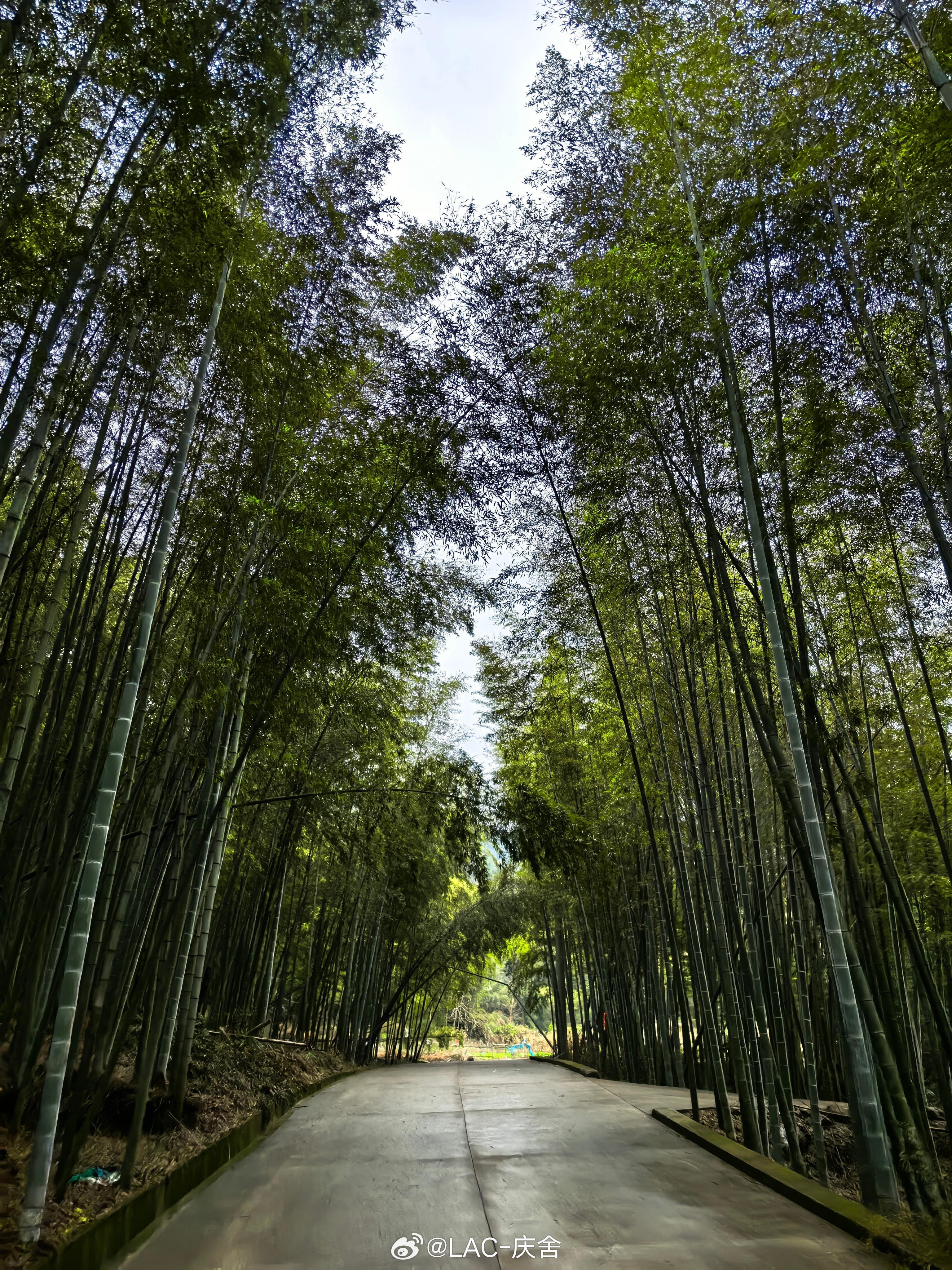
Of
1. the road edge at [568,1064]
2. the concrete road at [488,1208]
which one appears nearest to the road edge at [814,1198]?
the concrete road at [488,1208]

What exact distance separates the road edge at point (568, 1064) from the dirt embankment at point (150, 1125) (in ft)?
10.5

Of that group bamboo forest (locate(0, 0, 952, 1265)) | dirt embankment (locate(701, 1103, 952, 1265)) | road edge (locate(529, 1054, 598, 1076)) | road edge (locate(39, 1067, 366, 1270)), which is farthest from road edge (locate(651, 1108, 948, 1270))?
road edge (locate(529, 1054, 598, 1076))

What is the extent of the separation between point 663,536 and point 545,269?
168 centimetres

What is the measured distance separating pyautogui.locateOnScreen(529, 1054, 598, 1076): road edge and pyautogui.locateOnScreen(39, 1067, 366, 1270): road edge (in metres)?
4.46

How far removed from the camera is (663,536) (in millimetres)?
4148

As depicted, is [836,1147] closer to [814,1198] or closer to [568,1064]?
[814,1198]

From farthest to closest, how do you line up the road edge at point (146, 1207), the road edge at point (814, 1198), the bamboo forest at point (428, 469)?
the bamboo forest at point (428, 469), the road edge at point (814, 1198), the road edge at point (146, 1207)

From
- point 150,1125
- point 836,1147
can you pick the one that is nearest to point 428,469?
point 150,1125

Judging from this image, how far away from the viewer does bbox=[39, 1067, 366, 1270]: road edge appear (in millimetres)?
1519

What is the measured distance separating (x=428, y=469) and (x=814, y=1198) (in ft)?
10.5

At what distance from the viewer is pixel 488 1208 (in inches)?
82.5

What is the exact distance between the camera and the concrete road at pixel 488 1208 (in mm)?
1723

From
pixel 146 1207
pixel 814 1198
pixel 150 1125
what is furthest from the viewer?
pixel 150 1125

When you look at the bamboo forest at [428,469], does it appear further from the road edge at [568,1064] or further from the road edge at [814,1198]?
the road edge at [568,1064]
